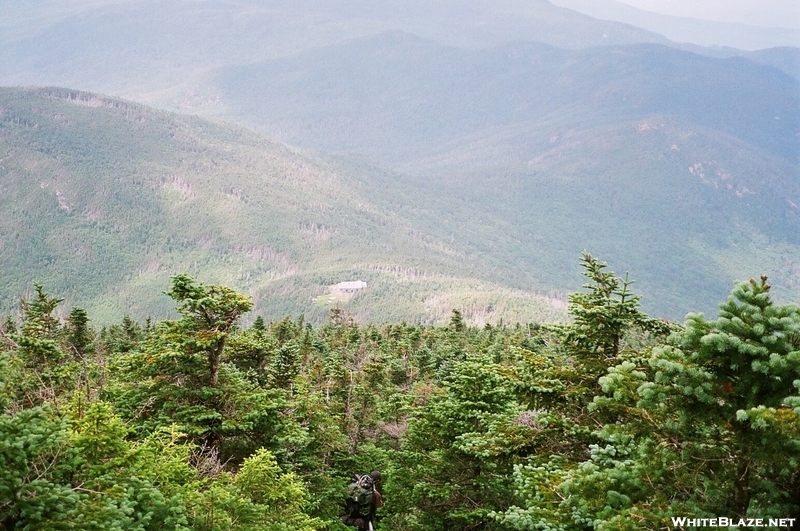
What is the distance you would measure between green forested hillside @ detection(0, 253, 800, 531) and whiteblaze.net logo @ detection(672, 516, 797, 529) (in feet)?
0.10

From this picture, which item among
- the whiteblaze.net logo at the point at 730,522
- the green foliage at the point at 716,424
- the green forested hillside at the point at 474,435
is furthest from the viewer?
the green forested hillside at the point at 474,435

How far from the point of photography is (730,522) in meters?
7.09

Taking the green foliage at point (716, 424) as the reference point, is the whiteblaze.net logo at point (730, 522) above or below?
below

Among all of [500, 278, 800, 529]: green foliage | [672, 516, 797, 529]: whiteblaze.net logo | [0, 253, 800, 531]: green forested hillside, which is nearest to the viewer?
[672, 516, 797, 529]: whiteblaze.net logo

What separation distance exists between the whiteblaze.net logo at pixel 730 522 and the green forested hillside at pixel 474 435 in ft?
0.10

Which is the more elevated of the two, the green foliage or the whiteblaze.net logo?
the green foliage

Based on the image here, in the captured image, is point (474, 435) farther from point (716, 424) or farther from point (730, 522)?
point (730, 522)

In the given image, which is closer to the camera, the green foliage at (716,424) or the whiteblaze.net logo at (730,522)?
the whiteblaze.net logo at (730,522)

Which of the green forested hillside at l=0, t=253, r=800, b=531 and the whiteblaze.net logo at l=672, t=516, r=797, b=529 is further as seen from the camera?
the green forested hillside at l=0, t=253, r=800, b=531

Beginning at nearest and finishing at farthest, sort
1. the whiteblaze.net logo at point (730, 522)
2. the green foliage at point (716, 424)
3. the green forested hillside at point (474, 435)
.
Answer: the whiteblaze.net logo at point (730, 522), the green foliage at point (716, 424), the green forested hillside at point (474, 435)

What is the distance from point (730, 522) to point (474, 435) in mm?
8149

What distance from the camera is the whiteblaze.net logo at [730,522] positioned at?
684cm

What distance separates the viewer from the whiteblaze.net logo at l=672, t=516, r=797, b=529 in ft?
22.5

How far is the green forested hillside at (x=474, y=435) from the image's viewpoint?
7324 millimetres
